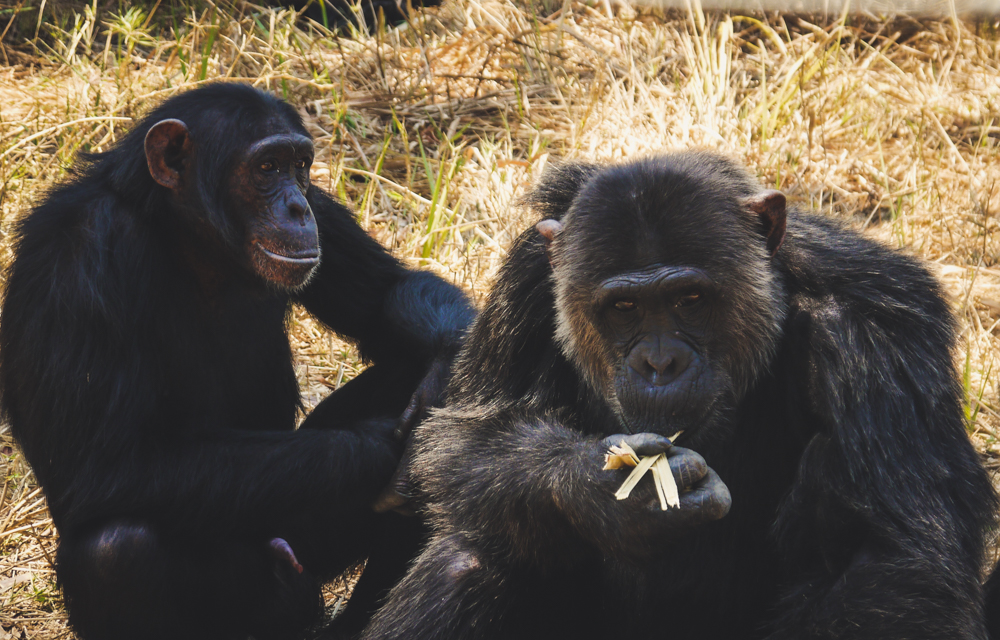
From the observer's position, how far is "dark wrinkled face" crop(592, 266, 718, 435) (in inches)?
152

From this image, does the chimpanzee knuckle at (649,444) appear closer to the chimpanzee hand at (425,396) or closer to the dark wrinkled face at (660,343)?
the dark wrinkled face at (660,343)

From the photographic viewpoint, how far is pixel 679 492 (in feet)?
12.2

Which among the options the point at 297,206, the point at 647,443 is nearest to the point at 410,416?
the point at 297,206

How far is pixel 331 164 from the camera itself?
27.8 feet

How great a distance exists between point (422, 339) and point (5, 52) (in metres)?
6.63

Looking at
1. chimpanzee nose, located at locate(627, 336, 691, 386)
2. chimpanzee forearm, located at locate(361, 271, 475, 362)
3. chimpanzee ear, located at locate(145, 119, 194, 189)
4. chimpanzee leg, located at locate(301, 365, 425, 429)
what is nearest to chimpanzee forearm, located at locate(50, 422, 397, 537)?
chimpanzee leg, located at locate(301, 365, 425, 429)

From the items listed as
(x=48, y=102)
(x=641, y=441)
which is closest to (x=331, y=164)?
(x=48, y=102)

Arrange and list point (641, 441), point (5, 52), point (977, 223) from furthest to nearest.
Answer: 1. point (5, 52)
2. point (977, 223)
3. point (641, 441)

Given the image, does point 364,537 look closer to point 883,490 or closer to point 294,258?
point 294,258

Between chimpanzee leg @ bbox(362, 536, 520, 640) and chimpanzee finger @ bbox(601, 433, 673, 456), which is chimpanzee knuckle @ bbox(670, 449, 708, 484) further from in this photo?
chimpanzee leg @ bbox(362, 536, 520, 640)

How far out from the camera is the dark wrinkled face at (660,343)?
12.7ft

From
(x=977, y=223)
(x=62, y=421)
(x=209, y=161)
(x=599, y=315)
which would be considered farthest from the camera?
(x=977, y=223)

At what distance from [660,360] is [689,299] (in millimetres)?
284

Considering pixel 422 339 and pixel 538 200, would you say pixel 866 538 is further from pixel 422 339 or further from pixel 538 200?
pixel 422 339
